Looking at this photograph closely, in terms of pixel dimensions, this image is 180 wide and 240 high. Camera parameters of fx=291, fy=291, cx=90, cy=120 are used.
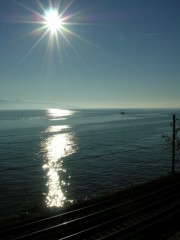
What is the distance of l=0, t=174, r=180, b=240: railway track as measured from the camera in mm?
18312

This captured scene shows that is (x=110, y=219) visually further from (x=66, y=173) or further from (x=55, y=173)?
(x=55, y=173)

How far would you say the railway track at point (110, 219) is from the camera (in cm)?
1831

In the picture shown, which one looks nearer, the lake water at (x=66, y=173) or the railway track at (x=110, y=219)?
the railway track at (x=110, y=219)

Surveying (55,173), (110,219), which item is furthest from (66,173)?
(110,219)

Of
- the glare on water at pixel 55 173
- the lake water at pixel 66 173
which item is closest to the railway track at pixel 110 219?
the lake water at pixel 66 173

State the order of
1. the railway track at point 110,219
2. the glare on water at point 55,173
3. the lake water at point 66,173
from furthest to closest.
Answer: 1. the glare on water at point 55,173
2. the lake water at point 66,173
3. the railway track at point 110,219

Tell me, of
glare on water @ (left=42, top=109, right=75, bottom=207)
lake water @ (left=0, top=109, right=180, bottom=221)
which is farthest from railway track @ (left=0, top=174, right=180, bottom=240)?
glare on water @ (left=42, top=109, right=75, bottom=207)

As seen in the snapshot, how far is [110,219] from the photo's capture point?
2081 centimetres

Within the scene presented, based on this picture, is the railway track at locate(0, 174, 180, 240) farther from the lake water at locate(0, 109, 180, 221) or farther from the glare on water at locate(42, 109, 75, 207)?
the glare on water at locate(42, 109, 75, 207)

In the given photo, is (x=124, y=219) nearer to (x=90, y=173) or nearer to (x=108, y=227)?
(x=108, y=227)

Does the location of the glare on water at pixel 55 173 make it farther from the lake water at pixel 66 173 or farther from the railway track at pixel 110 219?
the railway track at pixel 110 219

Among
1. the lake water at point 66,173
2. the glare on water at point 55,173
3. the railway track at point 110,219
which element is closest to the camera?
the railway track at point 110,219

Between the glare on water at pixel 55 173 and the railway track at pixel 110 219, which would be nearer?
the railway track at pixel 110 219

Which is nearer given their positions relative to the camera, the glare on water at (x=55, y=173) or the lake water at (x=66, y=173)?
the lake water at (x=66, y=173)
